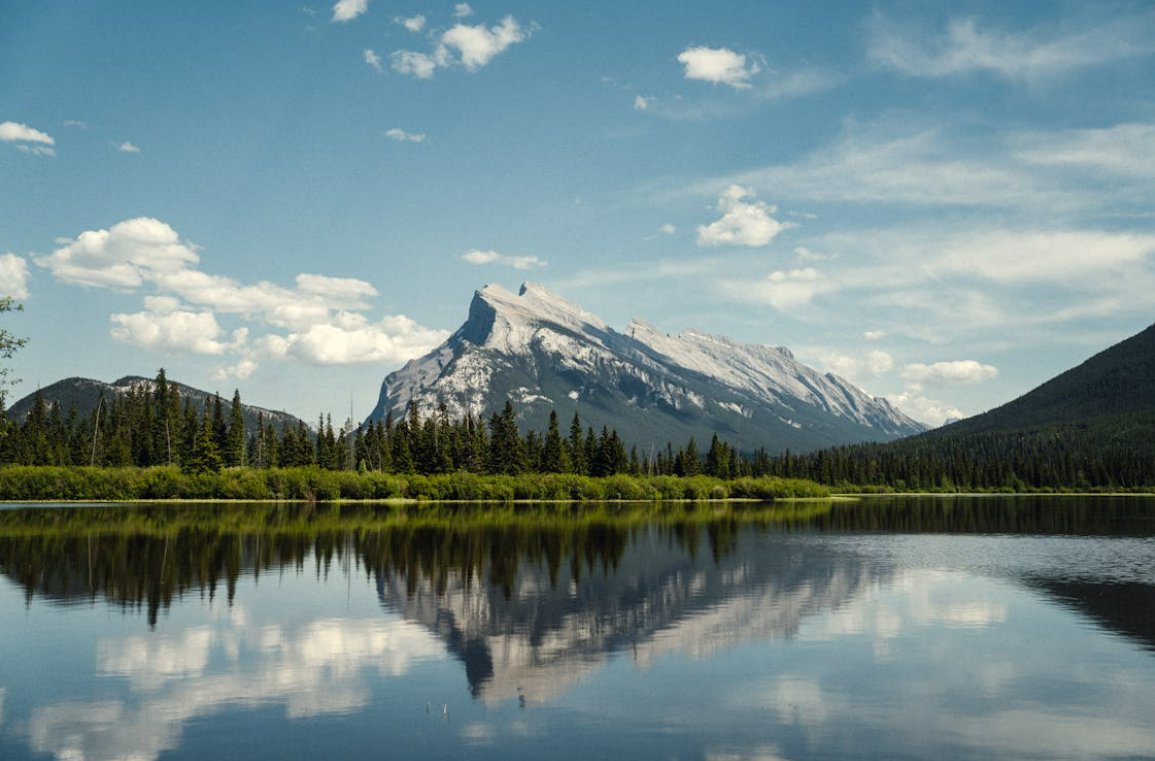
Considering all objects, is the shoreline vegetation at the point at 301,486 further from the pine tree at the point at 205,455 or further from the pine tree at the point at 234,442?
the pine tree at the point at 234,442

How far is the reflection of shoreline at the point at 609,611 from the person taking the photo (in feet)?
98.8

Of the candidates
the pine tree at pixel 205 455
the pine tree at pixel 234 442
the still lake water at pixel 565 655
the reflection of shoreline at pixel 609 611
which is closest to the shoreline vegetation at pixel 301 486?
the pine tree at pixel 205 455

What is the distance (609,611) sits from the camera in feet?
134

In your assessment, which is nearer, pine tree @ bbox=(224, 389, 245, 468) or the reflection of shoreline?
the reflection of shoreline

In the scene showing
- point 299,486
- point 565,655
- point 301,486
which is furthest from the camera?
point 299,486

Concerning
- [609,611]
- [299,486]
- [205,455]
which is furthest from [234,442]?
[609,611]

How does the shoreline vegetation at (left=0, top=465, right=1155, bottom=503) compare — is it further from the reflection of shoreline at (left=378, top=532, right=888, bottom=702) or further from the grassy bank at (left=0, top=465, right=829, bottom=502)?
the reflection of shoreline at (left=378, top=532, right=888, bottom=702)

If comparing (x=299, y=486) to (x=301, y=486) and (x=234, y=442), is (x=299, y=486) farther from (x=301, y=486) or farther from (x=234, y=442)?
(x=234, y=442)

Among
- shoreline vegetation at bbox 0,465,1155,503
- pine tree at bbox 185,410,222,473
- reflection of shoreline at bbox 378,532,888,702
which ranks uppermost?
pine tree at bbox 185,410,222,473

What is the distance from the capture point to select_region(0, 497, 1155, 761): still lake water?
2191 cm

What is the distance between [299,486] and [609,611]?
133m

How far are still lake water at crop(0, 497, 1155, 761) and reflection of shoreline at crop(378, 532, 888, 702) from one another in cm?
19

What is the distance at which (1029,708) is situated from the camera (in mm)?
25188

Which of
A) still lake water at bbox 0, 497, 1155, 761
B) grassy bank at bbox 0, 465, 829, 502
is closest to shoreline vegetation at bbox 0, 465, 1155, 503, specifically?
grassy bank at bbox 0, 465, 829, 502
